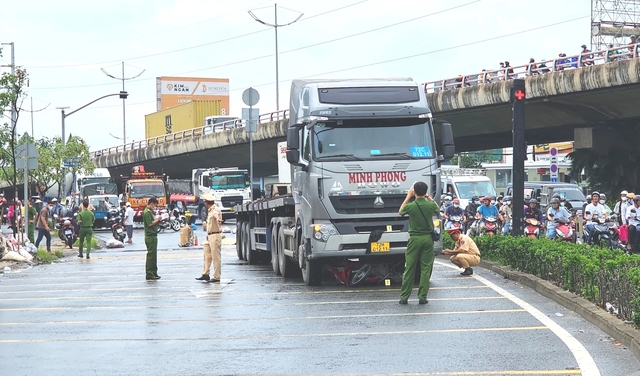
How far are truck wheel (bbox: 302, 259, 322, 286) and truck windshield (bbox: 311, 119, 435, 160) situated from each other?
5.97ft

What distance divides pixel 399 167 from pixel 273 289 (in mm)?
2877

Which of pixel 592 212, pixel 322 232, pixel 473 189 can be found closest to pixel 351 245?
pixel 322 232

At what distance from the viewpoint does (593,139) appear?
48.3 m

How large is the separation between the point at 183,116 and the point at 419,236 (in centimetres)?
6890

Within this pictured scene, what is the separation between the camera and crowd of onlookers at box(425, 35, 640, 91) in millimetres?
39284

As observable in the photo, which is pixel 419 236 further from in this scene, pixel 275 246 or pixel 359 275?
pixel 275 246

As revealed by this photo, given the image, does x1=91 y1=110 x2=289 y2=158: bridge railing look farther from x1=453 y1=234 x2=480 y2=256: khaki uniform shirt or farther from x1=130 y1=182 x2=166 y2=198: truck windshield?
x1=453 y1=234 x2=480 y2=256: khaki uniform shirt

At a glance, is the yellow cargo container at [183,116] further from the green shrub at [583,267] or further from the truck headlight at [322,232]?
the truck headlight at [322,232]

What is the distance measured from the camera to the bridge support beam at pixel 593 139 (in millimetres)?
48219

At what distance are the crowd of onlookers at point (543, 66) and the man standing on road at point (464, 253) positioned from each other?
19.4m

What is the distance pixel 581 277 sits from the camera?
14.5m

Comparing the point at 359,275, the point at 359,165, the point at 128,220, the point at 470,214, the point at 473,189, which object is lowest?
the point at 359,275

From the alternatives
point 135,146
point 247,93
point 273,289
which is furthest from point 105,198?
point 273,289

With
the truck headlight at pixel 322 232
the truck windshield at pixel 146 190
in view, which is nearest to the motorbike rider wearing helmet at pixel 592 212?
the truck headlight at pixel 322 232
